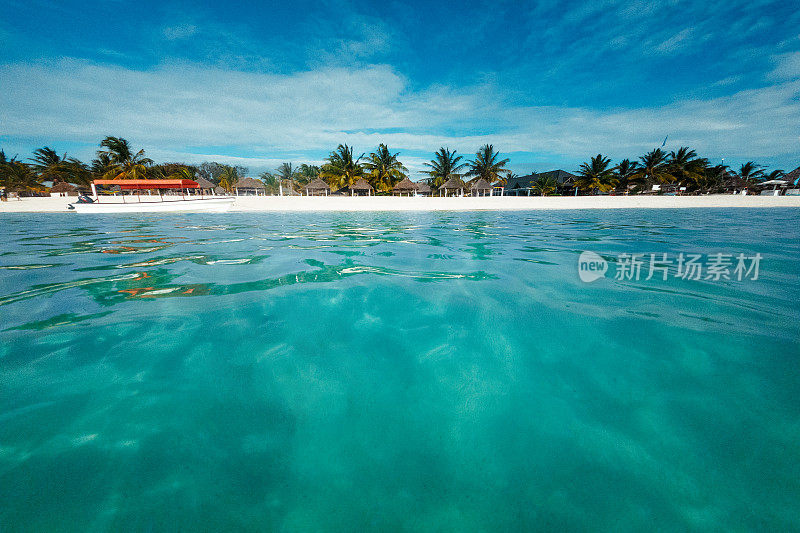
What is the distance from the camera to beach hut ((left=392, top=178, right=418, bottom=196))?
35625mm

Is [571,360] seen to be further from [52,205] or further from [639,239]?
[52,205]

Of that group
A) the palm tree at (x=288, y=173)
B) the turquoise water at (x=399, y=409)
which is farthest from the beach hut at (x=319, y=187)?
the turquoise water at (x=399, y=409)

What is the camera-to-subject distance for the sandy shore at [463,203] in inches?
728

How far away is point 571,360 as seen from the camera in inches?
74.1

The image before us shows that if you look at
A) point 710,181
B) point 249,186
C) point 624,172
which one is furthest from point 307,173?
point 710,181

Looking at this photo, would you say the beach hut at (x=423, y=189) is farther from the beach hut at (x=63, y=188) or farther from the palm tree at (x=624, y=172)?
the beach hut at (x=63, y=188)

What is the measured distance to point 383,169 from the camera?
33438 mm

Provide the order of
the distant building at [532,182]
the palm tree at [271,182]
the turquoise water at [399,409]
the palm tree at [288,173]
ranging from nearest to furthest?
the turquoise water at [399,409], the distant building at [532,182], the palm tree at [288,173], the palm tree at [271,182]

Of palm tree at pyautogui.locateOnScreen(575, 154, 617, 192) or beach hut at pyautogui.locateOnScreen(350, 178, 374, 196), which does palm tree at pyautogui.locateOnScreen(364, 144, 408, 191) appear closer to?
beach hut at pyautogui.locateOnScreen(350, 178, 374, 196)

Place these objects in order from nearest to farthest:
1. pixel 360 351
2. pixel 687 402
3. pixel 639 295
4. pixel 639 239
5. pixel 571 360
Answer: pixel 687 402 < pixel 571 360 < pixel 360 351 < pixel 639 295 < pixel 639 239

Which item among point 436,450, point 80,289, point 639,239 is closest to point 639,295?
point 436,450

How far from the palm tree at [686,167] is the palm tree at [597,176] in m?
10.6

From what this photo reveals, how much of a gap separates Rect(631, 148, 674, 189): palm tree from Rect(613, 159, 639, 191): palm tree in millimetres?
590

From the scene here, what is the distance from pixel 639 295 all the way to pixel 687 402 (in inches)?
68.6
